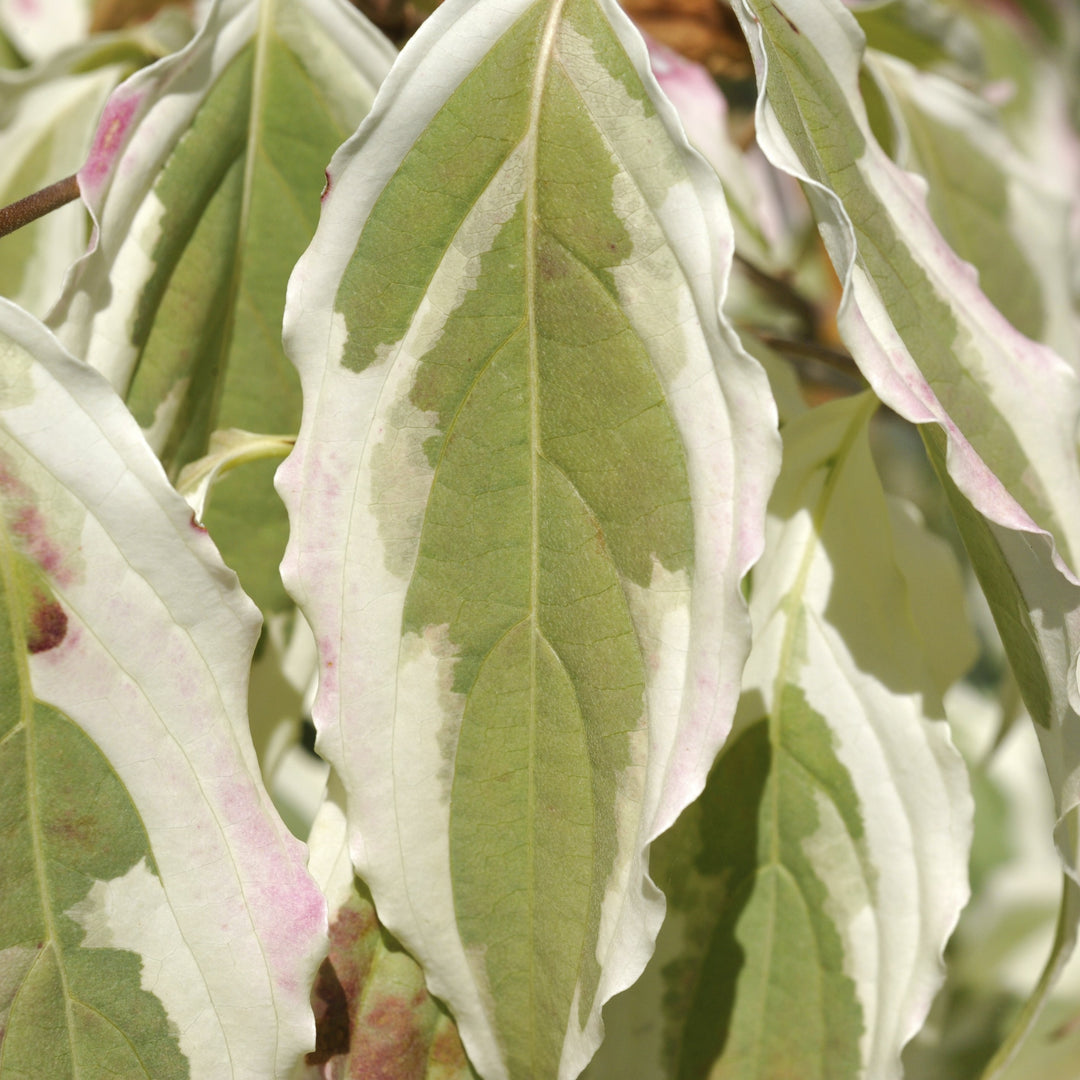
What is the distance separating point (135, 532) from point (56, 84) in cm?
41

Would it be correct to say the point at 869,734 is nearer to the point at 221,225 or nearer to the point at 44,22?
the point at 221,225

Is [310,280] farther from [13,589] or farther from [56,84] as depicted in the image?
[56,84]

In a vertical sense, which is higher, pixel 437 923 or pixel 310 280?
pixel 310 280

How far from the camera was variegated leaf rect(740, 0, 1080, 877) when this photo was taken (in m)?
0.38

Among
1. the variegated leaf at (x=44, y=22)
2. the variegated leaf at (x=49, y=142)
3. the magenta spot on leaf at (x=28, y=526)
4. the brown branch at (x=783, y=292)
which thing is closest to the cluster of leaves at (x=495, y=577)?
the magenta spot on leaf at (x=28, y=526)

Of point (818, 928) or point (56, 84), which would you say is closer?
point (818, 928)

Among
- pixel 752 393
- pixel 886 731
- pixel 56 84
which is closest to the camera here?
pixel 752 393

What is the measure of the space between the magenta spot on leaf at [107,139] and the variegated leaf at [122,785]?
0.36 ft

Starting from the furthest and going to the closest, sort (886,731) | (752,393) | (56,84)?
(56,84) → (886,731) → (752,393)

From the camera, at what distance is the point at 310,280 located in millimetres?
391

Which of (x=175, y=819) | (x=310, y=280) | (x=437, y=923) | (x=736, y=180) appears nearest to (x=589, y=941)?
(x=437, y=923)

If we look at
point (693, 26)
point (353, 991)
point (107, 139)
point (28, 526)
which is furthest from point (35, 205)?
point (693, 26)

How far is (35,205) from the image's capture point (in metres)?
0.46

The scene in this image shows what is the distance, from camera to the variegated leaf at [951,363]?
0.38 metres
